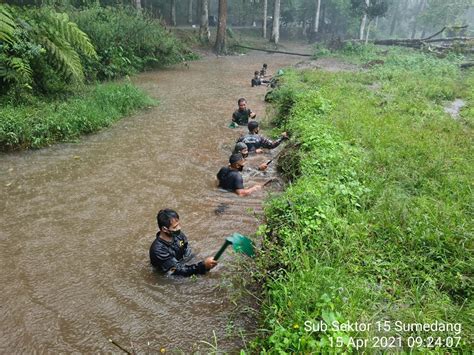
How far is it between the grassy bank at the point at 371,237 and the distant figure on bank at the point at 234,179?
103 centimetres

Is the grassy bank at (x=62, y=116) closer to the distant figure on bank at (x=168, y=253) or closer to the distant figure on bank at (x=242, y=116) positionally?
the distant figure on bank at (x=242, y=116)

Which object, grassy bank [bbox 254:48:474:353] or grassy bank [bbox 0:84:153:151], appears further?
grassy bank [bbox 0:84:153:151]

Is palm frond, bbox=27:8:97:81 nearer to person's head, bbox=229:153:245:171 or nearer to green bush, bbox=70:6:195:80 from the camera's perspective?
green bush, bbox=70:6:195:80

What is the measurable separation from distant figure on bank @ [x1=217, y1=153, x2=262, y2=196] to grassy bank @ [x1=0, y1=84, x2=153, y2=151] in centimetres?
445

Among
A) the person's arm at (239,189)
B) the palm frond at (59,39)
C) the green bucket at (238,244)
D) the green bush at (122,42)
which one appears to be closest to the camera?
the green bucket at (238,244)

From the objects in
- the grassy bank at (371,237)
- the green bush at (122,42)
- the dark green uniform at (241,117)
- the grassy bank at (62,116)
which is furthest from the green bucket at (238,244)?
the green bush at (122,42)

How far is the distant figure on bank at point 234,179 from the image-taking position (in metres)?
6.86

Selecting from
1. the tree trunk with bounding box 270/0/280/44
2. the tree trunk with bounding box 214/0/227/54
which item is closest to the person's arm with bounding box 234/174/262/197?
the tree trunk with bounding box 214/0/227/54

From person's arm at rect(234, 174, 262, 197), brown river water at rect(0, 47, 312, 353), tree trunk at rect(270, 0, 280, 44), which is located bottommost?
brown river water at rect(0, 47, 312, 353)

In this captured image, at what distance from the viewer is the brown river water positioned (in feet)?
13.0

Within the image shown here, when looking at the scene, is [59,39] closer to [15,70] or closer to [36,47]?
[36,47]

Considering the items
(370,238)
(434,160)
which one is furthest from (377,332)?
(434,160)

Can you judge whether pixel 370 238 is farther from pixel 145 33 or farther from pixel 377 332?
pixel 145 33

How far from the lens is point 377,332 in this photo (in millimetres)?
3244
